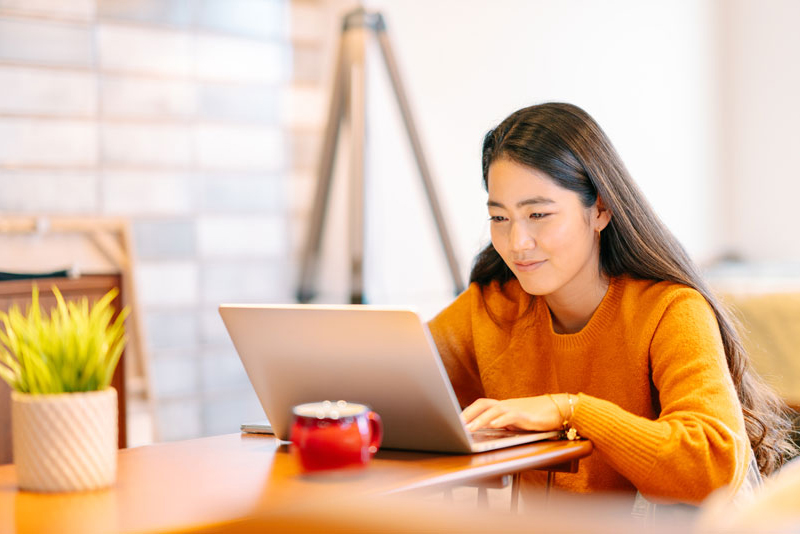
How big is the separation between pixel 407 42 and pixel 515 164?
209cm

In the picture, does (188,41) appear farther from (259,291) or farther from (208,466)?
(208,466)

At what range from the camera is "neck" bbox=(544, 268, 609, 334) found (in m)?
1.58

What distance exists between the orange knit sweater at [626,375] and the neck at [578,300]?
0.02 metres

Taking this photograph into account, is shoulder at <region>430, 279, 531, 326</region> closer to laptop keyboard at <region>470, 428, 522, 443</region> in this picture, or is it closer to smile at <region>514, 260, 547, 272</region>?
smile at <region>514, 260, 547, 272</region>

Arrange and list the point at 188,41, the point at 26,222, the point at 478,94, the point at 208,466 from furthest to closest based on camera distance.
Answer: the point at 478,94
the point at 188,41
the point at 26,222
the point at 208,466

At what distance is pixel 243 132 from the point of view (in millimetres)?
3246

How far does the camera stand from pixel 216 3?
3.18 m

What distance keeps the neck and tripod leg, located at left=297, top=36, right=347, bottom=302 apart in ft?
5.27

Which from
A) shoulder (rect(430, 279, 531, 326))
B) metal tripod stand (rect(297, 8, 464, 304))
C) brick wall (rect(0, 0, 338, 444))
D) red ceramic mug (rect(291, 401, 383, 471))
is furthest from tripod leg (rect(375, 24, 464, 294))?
red ceramic mug (rect(291, 401, 383, 471))

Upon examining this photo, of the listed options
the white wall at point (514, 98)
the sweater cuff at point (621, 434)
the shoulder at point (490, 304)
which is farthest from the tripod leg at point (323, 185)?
the sweater cuff at point (621, 434)

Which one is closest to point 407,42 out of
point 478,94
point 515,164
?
point 478,94

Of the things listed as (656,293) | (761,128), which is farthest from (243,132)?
(761,128)

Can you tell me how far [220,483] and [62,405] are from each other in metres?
0.20

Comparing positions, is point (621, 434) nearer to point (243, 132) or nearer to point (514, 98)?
point (243, 132)
